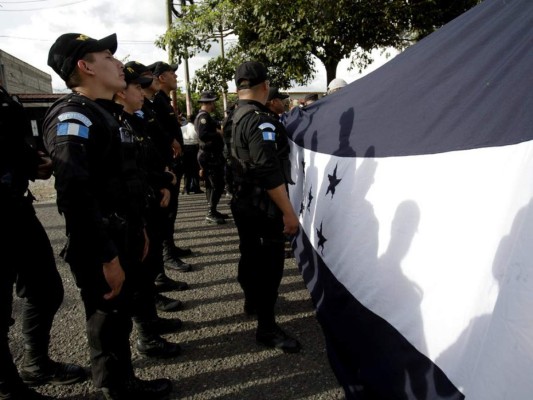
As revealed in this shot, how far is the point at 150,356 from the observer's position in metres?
2.40

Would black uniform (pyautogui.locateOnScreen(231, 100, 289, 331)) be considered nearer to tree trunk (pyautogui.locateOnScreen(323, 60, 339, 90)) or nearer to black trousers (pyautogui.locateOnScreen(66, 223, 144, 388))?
black trousers (pyautogui.locateOnScreen(66, 223, 144, 388))

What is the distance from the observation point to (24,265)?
1.97m

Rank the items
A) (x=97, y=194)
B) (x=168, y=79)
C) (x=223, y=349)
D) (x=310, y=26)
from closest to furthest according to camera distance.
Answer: (x=97, y=194) < (x=223, y=349) < (x=168, y=79) < (x=310, y=26)

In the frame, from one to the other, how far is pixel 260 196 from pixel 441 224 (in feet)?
3.84

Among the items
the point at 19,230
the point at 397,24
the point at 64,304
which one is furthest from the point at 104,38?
the point at 397,24

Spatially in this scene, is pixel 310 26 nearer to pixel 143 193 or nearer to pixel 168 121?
pixel 168 121

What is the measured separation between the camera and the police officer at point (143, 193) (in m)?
1.79

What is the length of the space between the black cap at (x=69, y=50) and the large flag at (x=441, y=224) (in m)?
1.53

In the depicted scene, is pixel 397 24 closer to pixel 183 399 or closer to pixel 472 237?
pixel 472 237

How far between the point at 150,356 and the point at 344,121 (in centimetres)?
212

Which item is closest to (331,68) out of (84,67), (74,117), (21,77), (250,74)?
(250,74)

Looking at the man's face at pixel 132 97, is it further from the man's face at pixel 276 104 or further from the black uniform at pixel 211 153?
the black uniform at pixel 211 153

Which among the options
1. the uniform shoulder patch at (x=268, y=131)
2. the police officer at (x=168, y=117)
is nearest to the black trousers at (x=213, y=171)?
the police officer at (x=168, y=117)

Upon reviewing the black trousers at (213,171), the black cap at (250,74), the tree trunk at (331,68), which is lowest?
the black trousers at (213,171)
